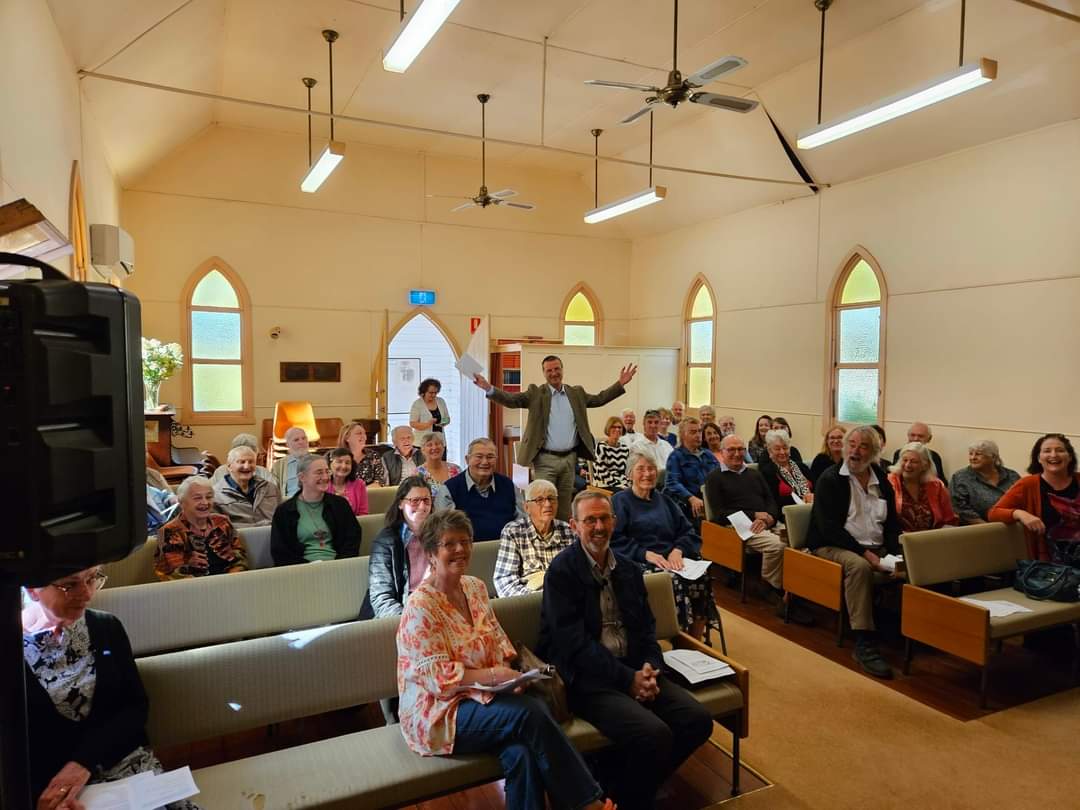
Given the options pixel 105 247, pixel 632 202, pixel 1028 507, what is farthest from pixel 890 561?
pixel 105 247

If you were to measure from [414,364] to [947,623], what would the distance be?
26.1ft

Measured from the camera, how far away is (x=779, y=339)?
28.3ft

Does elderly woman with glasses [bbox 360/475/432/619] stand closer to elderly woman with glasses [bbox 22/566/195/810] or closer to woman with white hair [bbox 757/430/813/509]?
elderly woman with glasses [bbox 22/566/195/810]

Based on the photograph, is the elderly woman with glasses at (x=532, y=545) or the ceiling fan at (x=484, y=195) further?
the ceiling fan at (x=484, y=195)

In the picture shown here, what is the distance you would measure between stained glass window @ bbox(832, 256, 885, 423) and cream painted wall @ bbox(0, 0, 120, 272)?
7.32 m

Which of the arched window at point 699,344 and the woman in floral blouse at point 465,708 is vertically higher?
the arched window at point 699,344

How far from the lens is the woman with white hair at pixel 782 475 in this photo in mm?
5301

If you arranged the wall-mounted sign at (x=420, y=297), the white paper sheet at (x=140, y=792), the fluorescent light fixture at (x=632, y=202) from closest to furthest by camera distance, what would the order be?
the white paper sheet at (x=140, y=792) < the fluorescent light fixture at (x=632, y=202) < the wall-mounted sign at (x=420, y=297)

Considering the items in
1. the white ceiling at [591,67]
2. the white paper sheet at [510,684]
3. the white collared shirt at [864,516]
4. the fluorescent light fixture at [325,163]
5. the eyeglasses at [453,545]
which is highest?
the white ceiling at [591,67]

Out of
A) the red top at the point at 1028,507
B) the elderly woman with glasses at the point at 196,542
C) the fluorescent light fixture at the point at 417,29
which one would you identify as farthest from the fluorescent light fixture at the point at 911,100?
the elderly woman with glasses at the point at 196,542

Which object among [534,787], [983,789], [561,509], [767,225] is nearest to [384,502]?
[561,509]

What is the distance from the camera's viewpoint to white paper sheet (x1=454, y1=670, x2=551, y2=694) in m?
2.20

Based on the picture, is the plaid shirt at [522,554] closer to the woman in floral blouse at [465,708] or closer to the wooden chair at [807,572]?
the woman in floral blouse at [465,708]

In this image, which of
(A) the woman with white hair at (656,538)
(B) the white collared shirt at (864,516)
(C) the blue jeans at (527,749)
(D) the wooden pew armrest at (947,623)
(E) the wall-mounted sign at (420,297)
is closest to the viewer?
(C) the blue jeans at (527,749)
